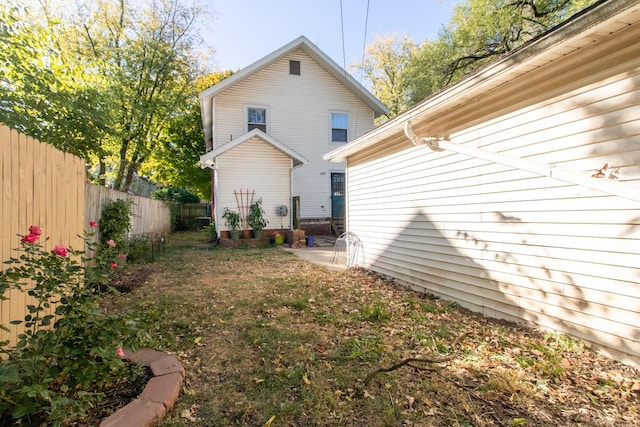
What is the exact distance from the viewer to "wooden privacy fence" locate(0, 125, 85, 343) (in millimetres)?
2320

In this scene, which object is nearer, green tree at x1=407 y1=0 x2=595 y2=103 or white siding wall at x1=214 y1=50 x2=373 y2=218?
green tree at x1=407 y1=0 x2=595 y2=103

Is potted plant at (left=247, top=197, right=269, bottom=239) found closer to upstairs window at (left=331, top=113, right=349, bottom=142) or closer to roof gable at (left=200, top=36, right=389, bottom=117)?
roof gable at (left=200, top=36, right=389, bottom=117)

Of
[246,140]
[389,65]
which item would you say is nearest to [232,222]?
[246,140]

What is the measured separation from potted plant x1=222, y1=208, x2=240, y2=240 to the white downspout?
7824 millimetres

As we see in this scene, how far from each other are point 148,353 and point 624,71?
4539mm

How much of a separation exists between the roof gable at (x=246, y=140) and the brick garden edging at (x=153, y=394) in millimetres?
8743

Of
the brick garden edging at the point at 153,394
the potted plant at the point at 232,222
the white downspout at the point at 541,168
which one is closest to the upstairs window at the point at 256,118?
the potted plant at the point at 232,222

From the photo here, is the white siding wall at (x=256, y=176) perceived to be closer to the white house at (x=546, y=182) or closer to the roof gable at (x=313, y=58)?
the roof gable at (x=313, y=58)

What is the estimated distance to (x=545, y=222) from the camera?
313cm

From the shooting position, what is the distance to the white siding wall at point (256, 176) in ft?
36.3

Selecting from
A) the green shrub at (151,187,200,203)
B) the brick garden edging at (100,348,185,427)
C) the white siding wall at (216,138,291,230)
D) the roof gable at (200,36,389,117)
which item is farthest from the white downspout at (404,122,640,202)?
the green shrub at (151,187,200,203)

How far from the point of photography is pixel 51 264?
183 cm

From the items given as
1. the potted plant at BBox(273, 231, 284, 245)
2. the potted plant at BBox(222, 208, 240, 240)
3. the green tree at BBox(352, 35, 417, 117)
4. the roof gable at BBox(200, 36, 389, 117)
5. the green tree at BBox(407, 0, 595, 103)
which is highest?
the green tree at BBox(352, 35, 417, 117)

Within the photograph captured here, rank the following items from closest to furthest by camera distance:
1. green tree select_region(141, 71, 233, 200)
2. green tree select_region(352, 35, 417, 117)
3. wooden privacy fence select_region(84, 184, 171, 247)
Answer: wooden privacy fence select_region(84, 184, 171, 247) → green tree select_region(141, 71, 233, 200) → green tree select_region(352, 35, 417, 117)
